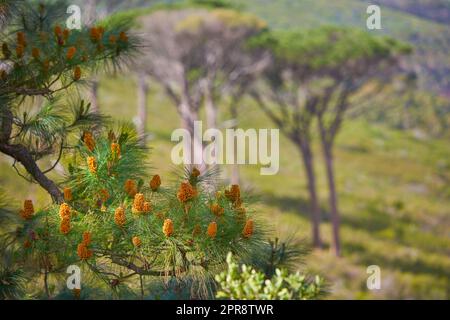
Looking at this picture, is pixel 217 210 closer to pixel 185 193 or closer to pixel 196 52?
pixel 185 193

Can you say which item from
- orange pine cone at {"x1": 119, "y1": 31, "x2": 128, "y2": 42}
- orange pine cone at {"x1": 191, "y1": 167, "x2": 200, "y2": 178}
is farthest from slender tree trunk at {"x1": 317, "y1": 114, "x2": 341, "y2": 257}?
orange pine cone at {"x1": 191, "y1": 167, "x2": 200, "y2": 178}

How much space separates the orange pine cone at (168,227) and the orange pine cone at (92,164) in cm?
59

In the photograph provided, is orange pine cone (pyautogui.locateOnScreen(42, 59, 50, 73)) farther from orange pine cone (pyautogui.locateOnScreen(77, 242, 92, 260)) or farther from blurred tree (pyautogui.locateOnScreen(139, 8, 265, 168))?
blurred tree (pyautogui.locateOnScreen(139, 8, 265, 168))

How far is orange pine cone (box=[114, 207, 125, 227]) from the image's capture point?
3.95 metres

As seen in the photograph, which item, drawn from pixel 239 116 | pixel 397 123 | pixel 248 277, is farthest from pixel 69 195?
pixel 397 123

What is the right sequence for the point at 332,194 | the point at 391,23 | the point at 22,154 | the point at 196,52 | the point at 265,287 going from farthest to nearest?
the point at 391,23
the point at 196,52
the point at 332,194
the point at 265,287
the point at 22,154

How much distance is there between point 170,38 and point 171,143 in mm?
7288

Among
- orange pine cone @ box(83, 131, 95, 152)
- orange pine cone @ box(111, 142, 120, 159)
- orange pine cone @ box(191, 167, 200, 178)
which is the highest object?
orange pine cone @ box(83, 131, 95, 152)

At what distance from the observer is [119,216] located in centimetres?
397

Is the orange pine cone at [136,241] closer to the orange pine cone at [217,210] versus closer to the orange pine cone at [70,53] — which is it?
the orange pine cone at [217,210]

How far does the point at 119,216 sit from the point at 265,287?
2257 mm

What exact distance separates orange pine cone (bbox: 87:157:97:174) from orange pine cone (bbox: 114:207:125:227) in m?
0.32

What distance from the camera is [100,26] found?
5191 millimetres

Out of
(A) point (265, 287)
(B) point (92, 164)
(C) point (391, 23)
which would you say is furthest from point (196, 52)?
(B) point (92, 164)
